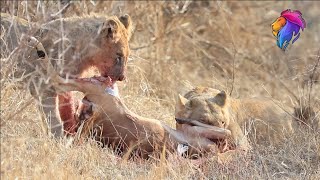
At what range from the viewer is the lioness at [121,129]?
620 centimetres

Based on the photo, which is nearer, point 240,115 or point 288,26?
point 288,26

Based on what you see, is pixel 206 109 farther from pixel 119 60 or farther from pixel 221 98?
pixel 119 60

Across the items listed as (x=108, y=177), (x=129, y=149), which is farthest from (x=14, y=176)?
(x=129, y=149)

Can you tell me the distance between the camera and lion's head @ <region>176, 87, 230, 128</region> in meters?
6.41

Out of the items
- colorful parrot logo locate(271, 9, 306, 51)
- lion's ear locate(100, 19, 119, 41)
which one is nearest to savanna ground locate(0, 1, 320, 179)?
colorful parrot logo locate(271, 9, 306, 51)

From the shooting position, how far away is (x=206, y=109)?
6453 mm

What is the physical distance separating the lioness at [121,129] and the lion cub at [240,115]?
21cm

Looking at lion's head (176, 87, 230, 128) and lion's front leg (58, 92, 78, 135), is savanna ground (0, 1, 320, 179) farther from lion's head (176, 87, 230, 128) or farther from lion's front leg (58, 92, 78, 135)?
lion's head (176, 87, 230, 128)

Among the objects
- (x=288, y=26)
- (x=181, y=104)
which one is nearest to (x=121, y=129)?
(x=181, y=104)

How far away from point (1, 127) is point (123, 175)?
928 mm

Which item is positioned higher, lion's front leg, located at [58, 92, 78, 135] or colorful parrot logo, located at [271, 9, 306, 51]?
colorful parrot logo, located at [271, 9, 306, 51]

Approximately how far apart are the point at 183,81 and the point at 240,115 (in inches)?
79.9

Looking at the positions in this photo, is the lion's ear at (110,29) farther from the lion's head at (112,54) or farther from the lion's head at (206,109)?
the lion's head at (206,109)

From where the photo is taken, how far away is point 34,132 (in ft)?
19.9
